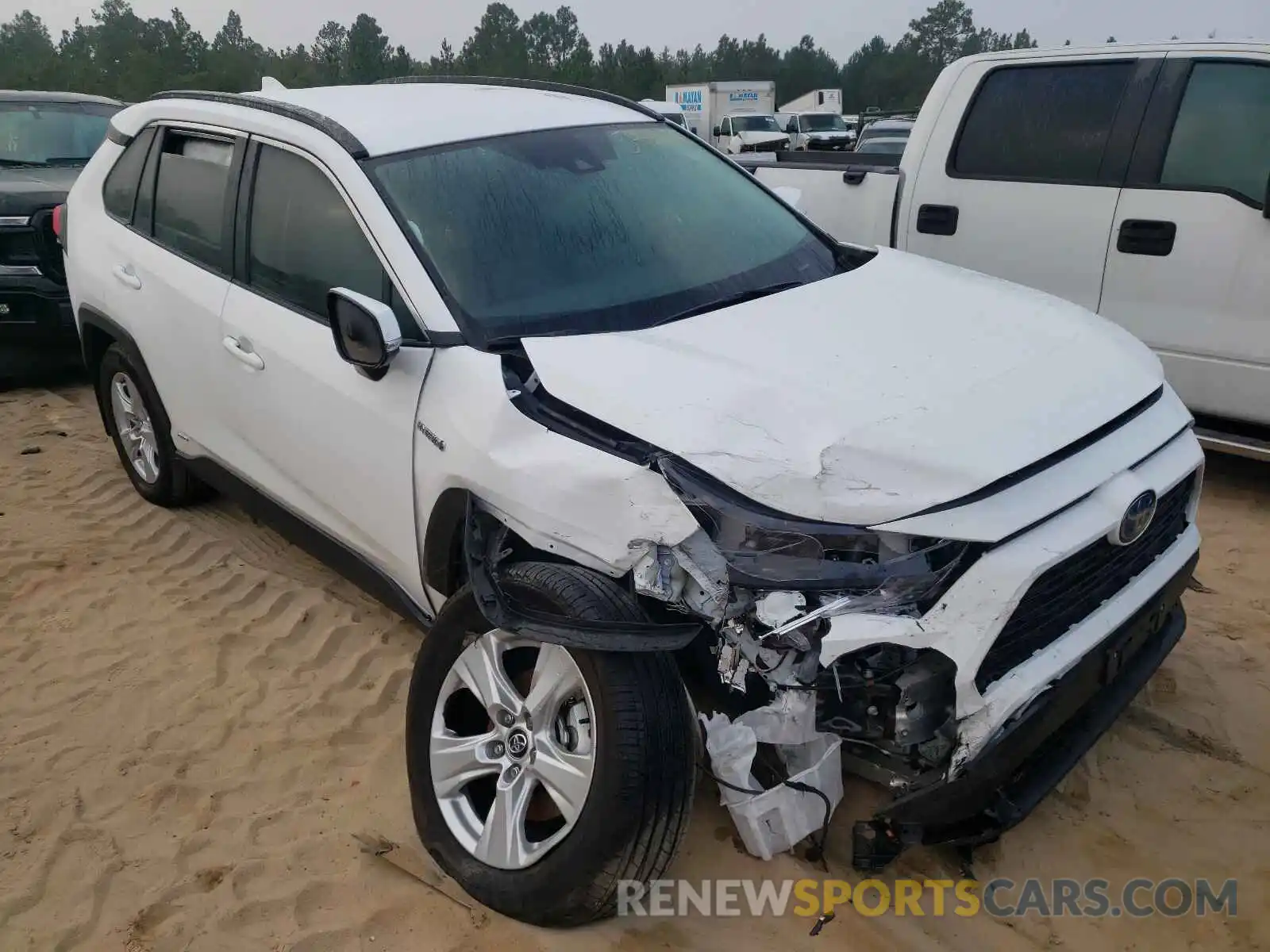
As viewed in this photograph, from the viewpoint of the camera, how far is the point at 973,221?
501cm

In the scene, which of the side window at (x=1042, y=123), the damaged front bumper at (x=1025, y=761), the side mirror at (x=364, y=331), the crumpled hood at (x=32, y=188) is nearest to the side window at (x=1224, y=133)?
the side window at (x=1042, y=123)

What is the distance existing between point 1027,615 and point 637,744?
0.89 m

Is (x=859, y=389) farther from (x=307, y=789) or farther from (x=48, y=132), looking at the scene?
(x=48, y=132)

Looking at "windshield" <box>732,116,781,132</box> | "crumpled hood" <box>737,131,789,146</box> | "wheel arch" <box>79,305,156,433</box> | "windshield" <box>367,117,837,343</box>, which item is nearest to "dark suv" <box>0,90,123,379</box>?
"wheel arch" <box>79,305,156,433</box>

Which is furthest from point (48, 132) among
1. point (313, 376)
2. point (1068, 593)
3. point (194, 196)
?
point (1068, 593)

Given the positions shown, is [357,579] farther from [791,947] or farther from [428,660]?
[791,947]

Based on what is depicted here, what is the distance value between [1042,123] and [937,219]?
0.64 meters

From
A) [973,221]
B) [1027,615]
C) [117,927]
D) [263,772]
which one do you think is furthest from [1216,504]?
[117,927]

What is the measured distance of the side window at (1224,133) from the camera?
4223 millimetres

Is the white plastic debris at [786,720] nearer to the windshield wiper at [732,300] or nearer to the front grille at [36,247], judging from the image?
the windshield wiper at [732,300]

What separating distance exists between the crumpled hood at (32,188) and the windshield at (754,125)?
23695 millimetres

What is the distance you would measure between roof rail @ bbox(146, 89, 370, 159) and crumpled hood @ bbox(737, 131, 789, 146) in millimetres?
22598

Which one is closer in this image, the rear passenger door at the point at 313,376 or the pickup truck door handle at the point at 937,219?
the rear passenger door at the point at 313,376

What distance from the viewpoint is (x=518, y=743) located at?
2426 millimetres
